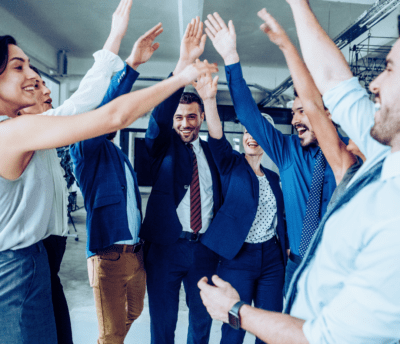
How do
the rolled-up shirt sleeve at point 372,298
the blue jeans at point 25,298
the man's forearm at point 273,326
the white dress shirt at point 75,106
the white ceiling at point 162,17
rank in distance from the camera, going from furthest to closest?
the white ceiling at point 162,17, the white dress shirt at point 75,106, the blue jeans at point 25,298, the man's forearm at point 273,326, the rolled-up shirt sleeve at point 372,298

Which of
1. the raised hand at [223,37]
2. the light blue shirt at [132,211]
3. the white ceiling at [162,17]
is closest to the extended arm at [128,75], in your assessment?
the raised hand at [223,37]

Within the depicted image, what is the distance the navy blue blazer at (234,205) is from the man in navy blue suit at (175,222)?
8 centimetres

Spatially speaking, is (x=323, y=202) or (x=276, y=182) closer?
(x=323, y=202)

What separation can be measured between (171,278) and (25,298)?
0.86m

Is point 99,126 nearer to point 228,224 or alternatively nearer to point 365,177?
point 365,177

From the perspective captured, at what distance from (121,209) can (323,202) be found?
1048mm

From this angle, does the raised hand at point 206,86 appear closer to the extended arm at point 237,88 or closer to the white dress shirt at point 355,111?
the extended arm at point 237,88

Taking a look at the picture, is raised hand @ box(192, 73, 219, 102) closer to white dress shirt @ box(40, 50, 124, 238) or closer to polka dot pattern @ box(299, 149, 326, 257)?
white dress shirt @ box(40, 50, 124, 238)

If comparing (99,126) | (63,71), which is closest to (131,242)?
(99,126)

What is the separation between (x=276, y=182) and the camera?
2.04 m

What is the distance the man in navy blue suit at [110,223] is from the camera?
166 centimetres

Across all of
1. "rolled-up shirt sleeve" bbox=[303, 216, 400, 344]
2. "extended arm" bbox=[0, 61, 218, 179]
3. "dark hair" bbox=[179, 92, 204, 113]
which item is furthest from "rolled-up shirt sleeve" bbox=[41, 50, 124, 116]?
"rolled-up shirt sleeve" bbox=[303, 216, 400, 344]

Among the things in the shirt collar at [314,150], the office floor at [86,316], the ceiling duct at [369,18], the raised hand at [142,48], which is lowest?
the office floor at [86,316]

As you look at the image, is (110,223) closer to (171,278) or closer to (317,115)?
(171,278)
